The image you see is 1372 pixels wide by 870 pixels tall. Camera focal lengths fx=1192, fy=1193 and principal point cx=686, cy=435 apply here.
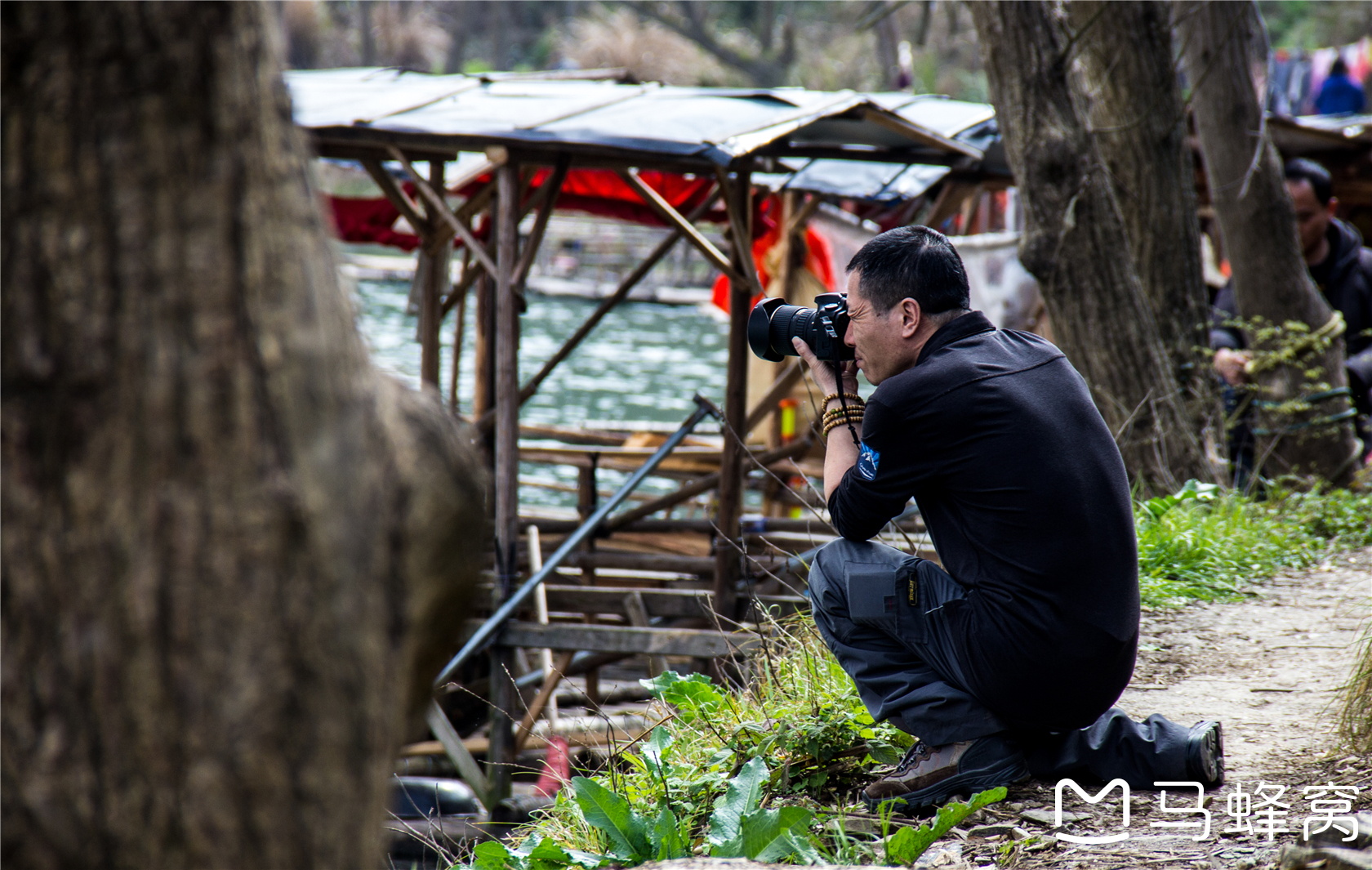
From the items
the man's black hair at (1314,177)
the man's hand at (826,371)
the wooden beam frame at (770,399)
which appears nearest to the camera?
the man's hand at (826,371)

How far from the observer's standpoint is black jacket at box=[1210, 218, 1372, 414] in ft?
21.9

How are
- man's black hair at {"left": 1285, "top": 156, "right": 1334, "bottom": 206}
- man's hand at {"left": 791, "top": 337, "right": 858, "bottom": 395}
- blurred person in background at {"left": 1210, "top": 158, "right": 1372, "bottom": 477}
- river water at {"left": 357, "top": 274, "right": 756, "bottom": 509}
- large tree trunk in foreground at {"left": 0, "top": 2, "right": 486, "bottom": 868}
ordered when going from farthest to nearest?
river water at {"left": 357, "top": 274, "right": 756, "bottom": 509} → man's black hair at {"left": 1285, "top": 156, "right": 1334, "bottom": 206} → blurred person in background at {"left": 1210, "top": 158, "right": 1372, "bottom": 477} → man's hand at {"left": 791, "top": 337, "right": 858, "bottom": 395} → large tree trunk in foreground at {"left": 0, "top": 2, "right": 486, "bottom": 868}

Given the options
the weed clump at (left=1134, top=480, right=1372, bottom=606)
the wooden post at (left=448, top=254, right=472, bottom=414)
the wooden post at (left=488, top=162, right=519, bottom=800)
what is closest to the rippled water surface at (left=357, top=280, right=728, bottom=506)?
the wooden post at (left=448, top=254, right=472, bottom=414)

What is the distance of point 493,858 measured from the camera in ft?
9.00

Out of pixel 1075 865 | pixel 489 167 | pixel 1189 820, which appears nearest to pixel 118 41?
pixel 1075 865

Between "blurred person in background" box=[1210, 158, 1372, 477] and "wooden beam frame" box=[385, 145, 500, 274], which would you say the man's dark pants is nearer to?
"wooden beam frame" box=[385, 145, 500, 274]

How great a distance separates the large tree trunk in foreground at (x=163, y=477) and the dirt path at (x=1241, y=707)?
188 centimetres

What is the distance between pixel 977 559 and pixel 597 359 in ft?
77.5

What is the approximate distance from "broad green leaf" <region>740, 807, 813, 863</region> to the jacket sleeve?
2.34 ft

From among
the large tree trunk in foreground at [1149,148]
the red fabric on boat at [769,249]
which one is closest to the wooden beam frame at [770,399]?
the red fabric on boat at [769,249]

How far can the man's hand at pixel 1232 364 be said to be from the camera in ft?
20.6

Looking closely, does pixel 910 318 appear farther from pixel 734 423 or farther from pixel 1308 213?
pixel 1308 213

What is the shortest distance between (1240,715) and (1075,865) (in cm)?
129

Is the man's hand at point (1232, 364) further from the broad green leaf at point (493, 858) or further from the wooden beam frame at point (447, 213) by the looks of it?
the broad green leaf at point (493, 858)
